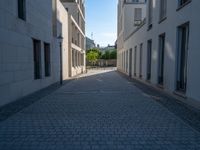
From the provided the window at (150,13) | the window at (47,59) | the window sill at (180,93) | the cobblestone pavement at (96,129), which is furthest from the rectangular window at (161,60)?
the window at (47,59)

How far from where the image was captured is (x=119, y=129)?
552 centimetres

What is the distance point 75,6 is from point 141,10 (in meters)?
10.1

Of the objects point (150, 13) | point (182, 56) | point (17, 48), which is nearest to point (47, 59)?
point (17, 48)

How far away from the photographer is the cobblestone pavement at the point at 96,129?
4.56m

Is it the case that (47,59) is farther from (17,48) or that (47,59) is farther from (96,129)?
(96,129)

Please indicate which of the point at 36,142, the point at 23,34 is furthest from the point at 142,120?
the point at 23,34

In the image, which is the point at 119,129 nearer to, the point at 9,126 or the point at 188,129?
the point at 188,129

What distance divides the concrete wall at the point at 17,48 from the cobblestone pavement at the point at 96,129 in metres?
1.53

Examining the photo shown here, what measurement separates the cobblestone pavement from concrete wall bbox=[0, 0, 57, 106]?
1.53 meters

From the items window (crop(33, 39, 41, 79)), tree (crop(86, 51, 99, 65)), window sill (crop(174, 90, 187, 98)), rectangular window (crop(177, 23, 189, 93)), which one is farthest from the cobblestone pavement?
tree (crop(86, 51, 99, 65))

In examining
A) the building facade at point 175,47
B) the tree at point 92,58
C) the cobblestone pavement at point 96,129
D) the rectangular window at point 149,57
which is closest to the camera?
the cobblestone pavement at point 96,129

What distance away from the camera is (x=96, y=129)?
217 inches

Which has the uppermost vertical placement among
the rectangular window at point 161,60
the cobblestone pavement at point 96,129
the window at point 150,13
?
the window at point 150,13

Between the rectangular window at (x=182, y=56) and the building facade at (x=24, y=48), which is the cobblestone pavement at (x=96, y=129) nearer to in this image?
the building facade at (x=24, y=48)
